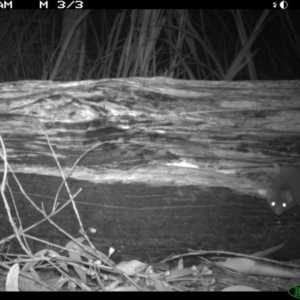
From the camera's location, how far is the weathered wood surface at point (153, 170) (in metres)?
1.60

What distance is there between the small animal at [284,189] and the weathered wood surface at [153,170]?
37mm

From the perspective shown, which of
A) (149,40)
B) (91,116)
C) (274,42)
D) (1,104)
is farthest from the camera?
(274,42)

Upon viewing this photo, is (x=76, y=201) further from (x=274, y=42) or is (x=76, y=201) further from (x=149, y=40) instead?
(x=274, y=42)

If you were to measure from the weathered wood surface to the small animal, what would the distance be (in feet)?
0.12

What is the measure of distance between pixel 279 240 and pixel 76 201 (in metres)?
0.94

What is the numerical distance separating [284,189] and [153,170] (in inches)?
22.7

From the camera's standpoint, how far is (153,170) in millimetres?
1601

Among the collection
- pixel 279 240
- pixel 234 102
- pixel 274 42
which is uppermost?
pixel 274 42

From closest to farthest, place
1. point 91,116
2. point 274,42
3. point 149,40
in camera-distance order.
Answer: point 91,116, point 149,40, point 274,42

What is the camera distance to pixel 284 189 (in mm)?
1546

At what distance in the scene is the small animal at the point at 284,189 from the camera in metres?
1.53

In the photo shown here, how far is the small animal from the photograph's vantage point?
1.53m

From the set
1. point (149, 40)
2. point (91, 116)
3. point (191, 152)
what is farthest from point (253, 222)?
point (149, 40)

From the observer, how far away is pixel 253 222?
5.32ft
